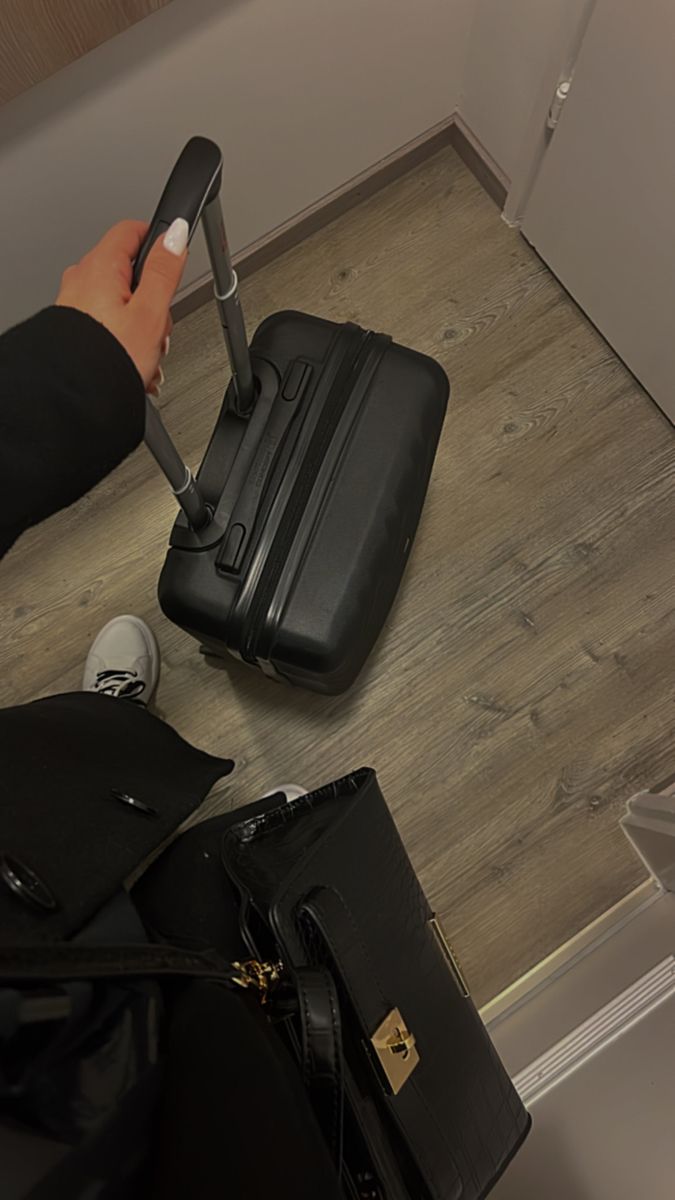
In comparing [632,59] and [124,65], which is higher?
[124,65]

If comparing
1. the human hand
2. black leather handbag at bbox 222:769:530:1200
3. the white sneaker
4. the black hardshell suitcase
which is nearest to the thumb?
the human hand

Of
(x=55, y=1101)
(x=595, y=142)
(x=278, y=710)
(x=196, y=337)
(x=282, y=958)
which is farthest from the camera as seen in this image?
(x=196, y=337)

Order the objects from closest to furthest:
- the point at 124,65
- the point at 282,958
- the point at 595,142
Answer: the point at 282,958
the point at 124,65
the point at 595,142

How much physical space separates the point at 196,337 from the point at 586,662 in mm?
832

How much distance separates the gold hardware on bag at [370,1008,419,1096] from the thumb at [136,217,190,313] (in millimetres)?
577

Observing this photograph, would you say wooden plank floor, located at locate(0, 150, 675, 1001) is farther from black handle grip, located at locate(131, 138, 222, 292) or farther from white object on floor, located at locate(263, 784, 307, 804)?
black handle grip, located at locate(131, 138, 222, 292)

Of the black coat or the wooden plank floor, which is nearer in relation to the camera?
the black coat

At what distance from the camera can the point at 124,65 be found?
912mm

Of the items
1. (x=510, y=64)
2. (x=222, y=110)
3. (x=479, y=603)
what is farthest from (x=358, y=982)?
(x=510, y=64)

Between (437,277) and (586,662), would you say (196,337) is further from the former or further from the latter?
(586,662)

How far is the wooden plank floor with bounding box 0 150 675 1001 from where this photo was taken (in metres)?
1.24

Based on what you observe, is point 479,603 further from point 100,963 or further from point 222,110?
point 100,963

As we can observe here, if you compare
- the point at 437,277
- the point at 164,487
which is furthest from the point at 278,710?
the point at 437,277

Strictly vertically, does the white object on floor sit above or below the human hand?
below
